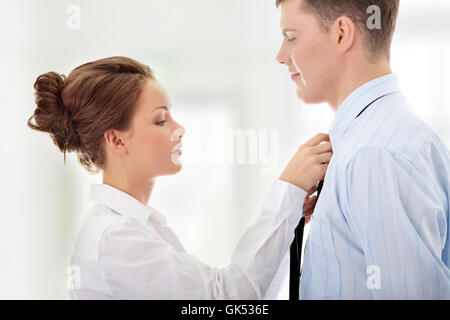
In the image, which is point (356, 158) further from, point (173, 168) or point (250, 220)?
point (250, 220)

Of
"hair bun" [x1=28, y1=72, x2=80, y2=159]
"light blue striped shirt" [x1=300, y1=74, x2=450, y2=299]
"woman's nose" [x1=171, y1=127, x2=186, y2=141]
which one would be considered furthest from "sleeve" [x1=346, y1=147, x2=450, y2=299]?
"hair bun" [x1=28, y1=72, x2=80, y2=159]

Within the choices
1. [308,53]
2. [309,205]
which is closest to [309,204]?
[309,205]

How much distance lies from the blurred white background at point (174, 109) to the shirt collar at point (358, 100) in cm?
204

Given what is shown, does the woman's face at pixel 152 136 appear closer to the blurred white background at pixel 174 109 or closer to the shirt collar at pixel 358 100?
the shirt collar at pixel 358 100

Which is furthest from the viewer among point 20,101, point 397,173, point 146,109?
point 20,101

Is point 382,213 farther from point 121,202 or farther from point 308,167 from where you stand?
point 121,202

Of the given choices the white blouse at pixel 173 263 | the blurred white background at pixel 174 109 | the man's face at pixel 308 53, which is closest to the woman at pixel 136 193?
the white blouse at pixel 173 263

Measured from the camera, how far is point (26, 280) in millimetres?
3514

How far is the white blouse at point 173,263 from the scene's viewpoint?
1.18 metres

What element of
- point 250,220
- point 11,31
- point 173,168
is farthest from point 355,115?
point 11,31

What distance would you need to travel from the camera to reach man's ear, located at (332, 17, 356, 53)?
1.25 m

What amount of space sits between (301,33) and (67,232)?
264 centimetres

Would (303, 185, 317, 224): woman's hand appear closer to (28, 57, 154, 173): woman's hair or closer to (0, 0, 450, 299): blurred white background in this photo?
(28, 57, 154, 173): woman's hair

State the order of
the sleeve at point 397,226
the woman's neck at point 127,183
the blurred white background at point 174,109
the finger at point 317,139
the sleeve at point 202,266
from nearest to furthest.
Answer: the sleeve at point 397,226 → the sleeve at point 202,266 → the finger at point 317,139 → the woman's neck at point 127,183 → the blurred white background at point 174,109
